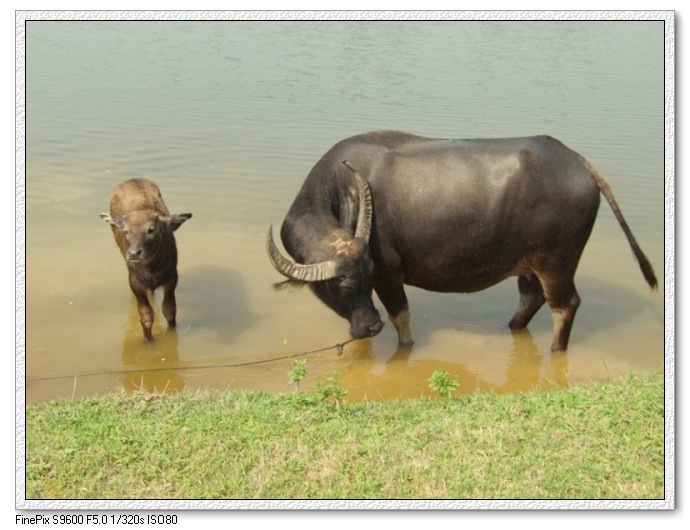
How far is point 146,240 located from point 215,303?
1.44m

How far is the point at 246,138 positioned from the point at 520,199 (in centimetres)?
612

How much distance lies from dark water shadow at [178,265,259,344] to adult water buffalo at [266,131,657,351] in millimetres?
1050

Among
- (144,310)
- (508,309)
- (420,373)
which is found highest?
(144,310)

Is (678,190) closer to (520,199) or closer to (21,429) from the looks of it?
(520,199)

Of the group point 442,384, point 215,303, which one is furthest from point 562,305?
point 215,303

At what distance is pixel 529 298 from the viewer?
6750 millimetres

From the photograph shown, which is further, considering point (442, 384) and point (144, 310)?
point (144, 310)

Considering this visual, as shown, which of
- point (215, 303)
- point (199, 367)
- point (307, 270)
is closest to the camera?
point (307, 270)

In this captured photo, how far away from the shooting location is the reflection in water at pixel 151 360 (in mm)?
5863

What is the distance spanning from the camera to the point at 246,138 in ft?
37.1

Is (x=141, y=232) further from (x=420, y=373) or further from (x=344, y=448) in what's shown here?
(x=344, y=448)

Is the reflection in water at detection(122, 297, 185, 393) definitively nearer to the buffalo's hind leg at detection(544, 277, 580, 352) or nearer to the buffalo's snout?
the buffalo's snout

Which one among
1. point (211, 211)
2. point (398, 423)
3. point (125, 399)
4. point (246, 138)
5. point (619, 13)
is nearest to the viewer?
point (398, 423)

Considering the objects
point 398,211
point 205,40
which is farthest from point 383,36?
point 398,211
